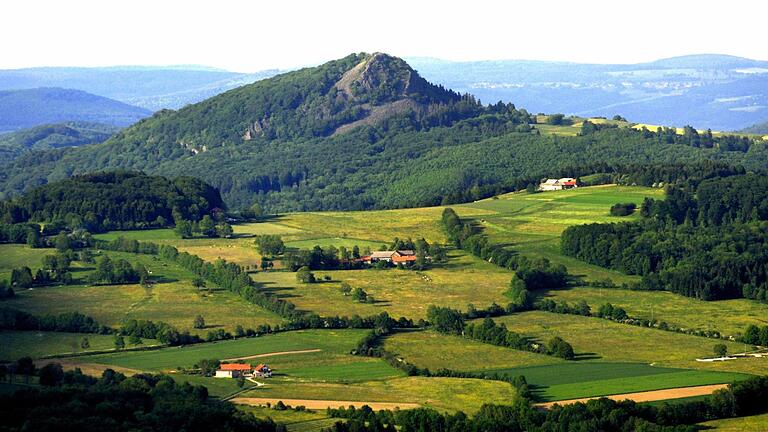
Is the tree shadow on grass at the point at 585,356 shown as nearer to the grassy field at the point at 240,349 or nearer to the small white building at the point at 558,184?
the grassy field at the point at 240,349

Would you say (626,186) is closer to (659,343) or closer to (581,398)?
(659,343)

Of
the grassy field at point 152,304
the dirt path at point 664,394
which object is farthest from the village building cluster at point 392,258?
the dirt path at point 664,394

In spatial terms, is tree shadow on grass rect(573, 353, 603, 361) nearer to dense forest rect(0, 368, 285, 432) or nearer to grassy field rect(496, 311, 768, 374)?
→ grassy field rect(496, 311, 768, 374)

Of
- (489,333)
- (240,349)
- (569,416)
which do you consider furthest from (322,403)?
(489,333)

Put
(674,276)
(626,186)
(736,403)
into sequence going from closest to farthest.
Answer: (736,403) < (674,276) < (626,186)

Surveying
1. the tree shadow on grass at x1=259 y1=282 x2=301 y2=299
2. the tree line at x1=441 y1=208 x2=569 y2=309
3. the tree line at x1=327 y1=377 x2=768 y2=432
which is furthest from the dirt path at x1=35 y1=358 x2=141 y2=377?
→ the tree line at x1=441 y1=208 x2=569 y2=309

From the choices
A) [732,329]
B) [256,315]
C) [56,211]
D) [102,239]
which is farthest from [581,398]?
[56,211]
